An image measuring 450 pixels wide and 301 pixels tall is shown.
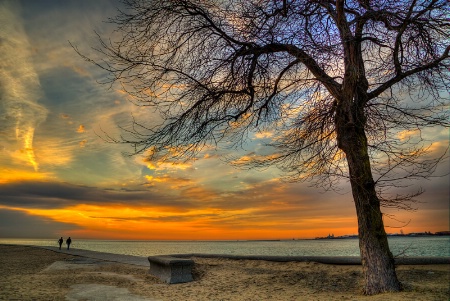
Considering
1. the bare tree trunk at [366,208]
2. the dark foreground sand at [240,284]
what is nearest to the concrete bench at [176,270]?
the dark foreground sand at [240,284]

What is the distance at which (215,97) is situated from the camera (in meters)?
7.99

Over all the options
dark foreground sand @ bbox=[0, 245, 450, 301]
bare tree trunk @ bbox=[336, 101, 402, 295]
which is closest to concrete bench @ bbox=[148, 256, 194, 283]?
dark foreground sand @ bbox=[0, 245, 450, 301]

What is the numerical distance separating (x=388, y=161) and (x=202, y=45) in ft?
15.8

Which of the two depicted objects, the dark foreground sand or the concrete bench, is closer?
the dark foreground sand

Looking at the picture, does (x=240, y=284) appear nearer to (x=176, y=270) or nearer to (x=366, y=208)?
(x=176, y=270)

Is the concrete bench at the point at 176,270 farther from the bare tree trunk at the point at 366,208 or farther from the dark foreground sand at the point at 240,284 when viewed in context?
the bare tree trunk at the point at 366,208

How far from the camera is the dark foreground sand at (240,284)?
6.90 m

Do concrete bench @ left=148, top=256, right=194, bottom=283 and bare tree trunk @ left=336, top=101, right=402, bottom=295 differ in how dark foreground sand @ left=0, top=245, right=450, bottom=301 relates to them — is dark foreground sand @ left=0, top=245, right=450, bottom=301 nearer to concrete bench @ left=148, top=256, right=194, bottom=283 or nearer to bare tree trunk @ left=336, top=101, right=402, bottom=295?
concrete bench @ left=148, top=256, right=194, bottom=283

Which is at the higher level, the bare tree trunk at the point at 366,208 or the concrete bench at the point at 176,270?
the bare tree trunk at the point at 366,208

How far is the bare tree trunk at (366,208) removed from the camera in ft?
22.5

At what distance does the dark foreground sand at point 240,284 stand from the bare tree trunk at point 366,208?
0.41 metres

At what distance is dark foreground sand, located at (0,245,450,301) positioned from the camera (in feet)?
22.6

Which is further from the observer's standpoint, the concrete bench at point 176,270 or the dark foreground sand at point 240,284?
the concrete bench at point 176,270

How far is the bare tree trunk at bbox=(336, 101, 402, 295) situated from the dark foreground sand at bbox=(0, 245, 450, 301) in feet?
1.34
